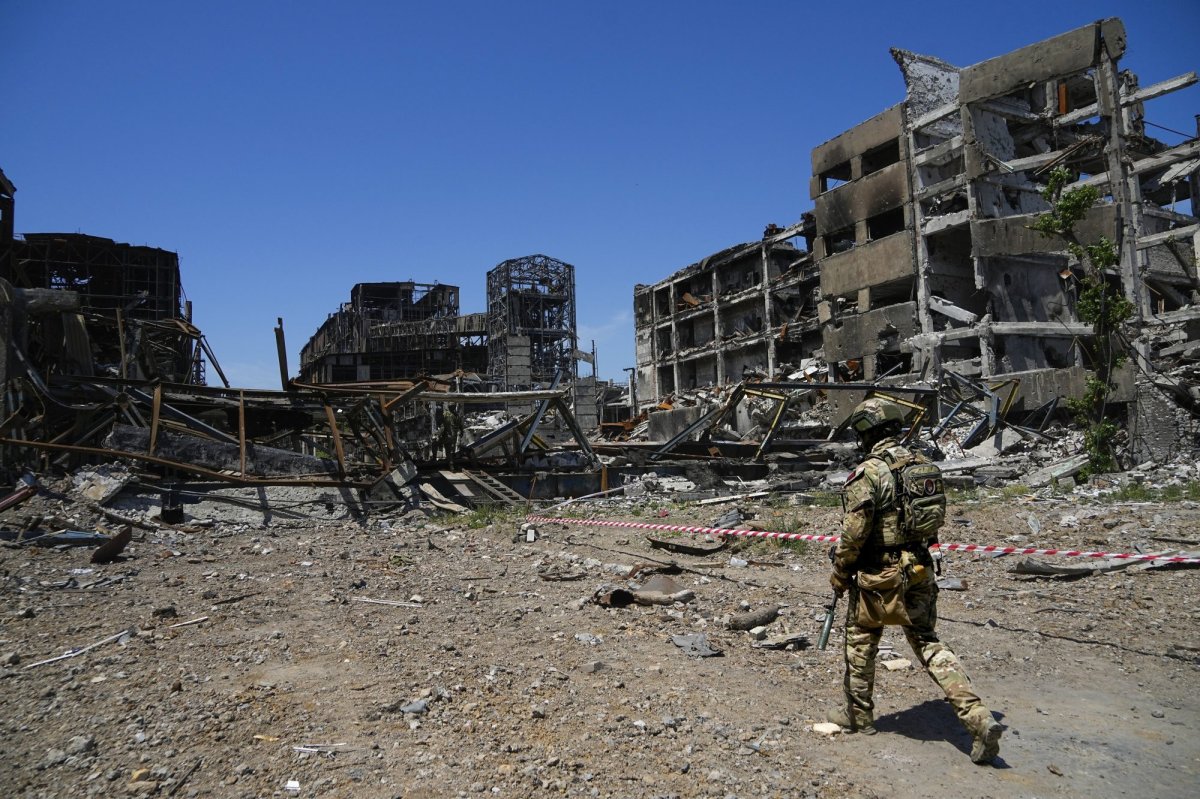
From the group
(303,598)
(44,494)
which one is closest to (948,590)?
(303,598)

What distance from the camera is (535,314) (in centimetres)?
4422

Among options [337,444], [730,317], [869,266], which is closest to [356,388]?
[337,444]

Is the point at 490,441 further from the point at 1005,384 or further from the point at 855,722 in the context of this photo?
the point at 1005,384

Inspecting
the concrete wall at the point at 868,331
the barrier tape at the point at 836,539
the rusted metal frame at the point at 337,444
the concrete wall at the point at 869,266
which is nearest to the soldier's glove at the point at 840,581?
the barrier tape at the point at 836,539

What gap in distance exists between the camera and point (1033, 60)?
23375 millimetres

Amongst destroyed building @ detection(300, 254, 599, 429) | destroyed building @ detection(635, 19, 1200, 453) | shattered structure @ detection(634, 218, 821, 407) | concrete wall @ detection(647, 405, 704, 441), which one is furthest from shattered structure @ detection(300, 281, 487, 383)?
destroyed building @ detection(635, 19, 1200, 453)

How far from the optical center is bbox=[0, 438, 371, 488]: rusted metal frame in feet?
30.5

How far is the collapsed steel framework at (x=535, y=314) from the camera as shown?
43.3 meters

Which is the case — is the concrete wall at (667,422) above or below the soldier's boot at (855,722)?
above

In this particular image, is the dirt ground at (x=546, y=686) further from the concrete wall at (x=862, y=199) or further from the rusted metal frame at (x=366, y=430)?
the concrete wall at (x=862, y=199)

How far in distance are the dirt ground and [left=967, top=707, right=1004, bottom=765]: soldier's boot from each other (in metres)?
0.06

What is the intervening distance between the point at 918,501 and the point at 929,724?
3.45 feet

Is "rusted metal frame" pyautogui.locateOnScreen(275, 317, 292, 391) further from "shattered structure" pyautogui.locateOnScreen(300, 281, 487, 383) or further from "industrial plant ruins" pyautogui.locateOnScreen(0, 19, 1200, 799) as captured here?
"shattered structure" pyautogui.locateOnScreen(300, 281, 487, 383)

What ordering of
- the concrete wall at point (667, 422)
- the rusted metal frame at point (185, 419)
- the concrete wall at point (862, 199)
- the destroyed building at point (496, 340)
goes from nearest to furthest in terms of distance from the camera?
the rusted metal frame at point (185, 419), the concrete wall at point (862, 199), the concrete wall at point (667, 422), the destroyed building at point (496, 340)
